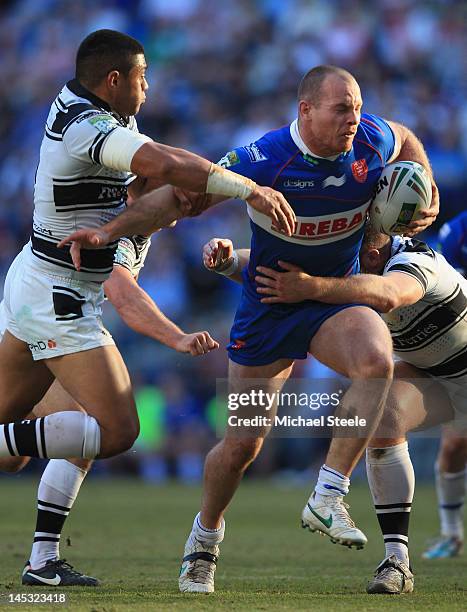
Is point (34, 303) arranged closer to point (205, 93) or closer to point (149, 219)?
point (149, 219)

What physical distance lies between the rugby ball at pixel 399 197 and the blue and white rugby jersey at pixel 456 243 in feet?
9.20

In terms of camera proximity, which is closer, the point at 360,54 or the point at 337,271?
the point at 337,271

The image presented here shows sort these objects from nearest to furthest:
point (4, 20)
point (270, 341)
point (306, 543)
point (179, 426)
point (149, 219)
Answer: point (149, 219)
point (270, 341)
point (306, 543)
point (179, 426)
point (4, 20)

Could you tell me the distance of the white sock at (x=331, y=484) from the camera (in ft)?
19.7

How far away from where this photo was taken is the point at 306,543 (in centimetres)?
983

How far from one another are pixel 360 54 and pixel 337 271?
12424 mm

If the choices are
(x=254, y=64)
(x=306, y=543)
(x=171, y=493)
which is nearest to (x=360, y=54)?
(x=254, y=64)

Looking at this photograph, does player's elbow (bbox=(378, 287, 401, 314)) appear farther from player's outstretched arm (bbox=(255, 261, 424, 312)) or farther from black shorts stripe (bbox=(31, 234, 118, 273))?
black shorts stripe (bbox=(31, 234, 118, 273))

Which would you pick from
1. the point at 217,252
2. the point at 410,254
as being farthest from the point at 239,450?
the point at 410,254

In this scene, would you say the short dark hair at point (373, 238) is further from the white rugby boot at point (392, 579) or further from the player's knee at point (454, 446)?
the player's knee at point (454, 446)

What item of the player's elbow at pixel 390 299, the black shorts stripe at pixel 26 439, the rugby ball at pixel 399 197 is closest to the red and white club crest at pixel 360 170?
the rugby ball at pixel 399 197

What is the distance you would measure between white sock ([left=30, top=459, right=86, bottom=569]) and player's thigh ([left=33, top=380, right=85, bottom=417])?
37 centimetres

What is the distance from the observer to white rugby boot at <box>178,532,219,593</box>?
6.49 meters

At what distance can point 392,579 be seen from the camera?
6.29m
